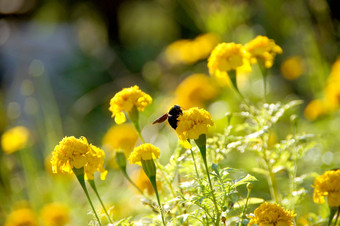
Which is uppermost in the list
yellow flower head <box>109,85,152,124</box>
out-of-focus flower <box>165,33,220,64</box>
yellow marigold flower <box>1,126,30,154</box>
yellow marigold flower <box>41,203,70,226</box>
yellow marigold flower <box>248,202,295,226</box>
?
out-of-focus flower <box>165,33,220,64</box>

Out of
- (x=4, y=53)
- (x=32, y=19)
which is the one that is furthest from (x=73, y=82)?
(x=32, y=19)

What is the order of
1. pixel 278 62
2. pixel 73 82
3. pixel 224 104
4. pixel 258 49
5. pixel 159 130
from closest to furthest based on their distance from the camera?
pixel 258 49
pixel 224 104
pixel 159 130
pixel 278 62
pixel 73 82

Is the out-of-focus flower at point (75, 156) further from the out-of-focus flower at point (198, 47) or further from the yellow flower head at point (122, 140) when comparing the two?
the out-of-focus flower at point (198, 47)

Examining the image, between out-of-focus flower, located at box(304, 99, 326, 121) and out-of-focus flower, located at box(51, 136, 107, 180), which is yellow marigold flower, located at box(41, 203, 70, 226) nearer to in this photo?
out-of-focus flower, located at box(51, 136, 107, 180)

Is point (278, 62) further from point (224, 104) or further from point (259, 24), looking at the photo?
point (224, 104)

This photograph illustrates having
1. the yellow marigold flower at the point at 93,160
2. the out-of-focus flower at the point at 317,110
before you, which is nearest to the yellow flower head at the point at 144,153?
the yellow marigold flower at the point at 93,160

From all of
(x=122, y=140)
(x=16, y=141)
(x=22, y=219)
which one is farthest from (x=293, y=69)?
(x=22, y=219)

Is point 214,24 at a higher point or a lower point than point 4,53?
lower

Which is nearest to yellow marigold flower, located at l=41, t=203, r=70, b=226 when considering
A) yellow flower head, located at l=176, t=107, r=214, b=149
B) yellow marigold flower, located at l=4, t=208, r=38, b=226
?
yellow marigold flower, located at l=4, t=208, r=38, b=226
